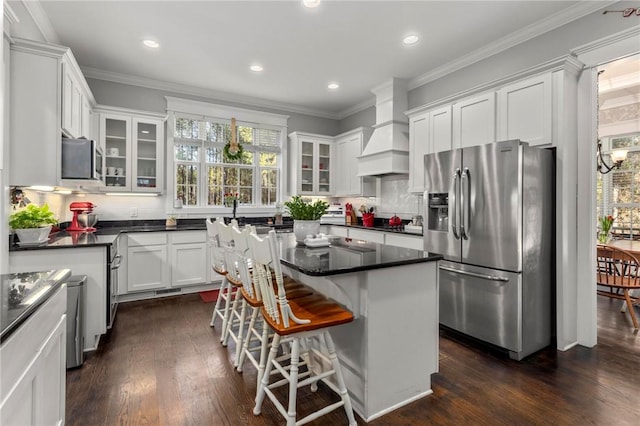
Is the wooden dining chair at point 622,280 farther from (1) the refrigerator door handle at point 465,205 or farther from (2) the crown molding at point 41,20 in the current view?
(2) the crown molding at point 41,20

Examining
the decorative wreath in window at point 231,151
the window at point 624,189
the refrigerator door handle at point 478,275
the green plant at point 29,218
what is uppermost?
the decorative wreath in window at point 231,151

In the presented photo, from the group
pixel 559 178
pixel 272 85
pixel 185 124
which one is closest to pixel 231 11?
pixel 272 85

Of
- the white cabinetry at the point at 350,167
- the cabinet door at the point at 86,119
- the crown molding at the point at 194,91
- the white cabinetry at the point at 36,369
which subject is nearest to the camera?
the white cabinetry at the point at 36,369

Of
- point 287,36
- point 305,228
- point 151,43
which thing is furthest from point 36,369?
point 151,43

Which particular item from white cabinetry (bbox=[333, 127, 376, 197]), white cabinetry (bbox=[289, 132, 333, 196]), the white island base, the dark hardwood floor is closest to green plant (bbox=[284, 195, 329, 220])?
the white island base

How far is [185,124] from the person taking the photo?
16.8ft

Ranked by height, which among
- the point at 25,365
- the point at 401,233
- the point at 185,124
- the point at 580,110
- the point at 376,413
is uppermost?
the point at 185,124

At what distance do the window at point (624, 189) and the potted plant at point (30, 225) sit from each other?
24.2 feet

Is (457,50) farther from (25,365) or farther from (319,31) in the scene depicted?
(25,365)

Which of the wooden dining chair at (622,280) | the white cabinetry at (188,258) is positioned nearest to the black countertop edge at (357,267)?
the wooden dining chair at (622,280)

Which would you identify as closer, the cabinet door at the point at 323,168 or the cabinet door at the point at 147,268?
the cabinet door at the point at 147,268

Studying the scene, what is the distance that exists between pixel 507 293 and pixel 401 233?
1.49 metres

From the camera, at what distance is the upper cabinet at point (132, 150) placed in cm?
436

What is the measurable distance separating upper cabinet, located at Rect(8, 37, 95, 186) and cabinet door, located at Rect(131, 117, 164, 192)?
153cm
